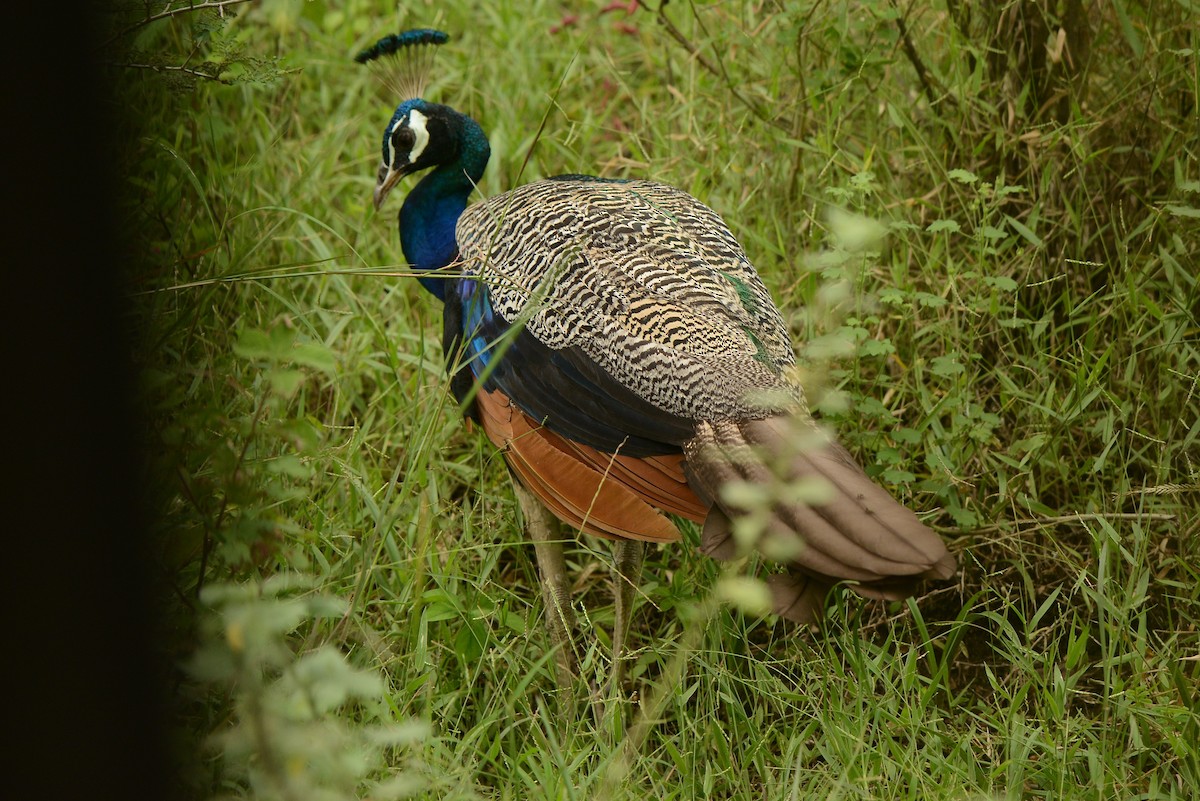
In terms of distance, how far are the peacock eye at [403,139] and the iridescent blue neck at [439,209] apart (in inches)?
4.5

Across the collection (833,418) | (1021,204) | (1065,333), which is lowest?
(833,418)

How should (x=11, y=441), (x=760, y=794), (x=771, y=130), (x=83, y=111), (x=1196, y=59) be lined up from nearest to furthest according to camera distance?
(x=11, y=441), (x=83, y=111), (x=760, y=794), (x=1196, y=59), (x=771, y=130)

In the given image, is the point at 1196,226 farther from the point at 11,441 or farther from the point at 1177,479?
the point at 11,441

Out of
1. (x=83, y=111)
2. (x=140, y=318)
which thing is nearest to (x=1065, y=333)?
(x=140, y=318)

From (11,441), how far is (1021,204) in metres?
3.13

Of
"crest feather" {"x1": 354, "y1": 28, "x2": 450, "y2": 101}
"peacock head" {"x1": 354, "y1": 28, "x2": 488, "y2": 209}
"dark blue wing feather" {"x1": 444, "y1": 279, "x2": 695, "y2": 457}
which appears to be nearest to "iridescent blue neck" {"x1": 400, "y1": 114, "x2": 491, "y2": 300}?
"peacock head" {"x1": 354, "y1": 28, "x2": 488, "y2": 209}

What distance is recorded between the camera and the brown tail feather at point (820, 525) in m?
2.03

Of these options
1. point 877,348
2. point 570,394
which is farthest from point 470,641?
point 877,348

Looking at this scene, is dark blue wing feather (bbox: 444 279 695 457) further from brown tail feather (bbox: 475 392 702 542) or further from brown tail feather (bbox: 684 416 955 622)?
brown tail feather (bbox: 684 416 955 622)

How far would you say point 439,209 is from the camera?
345 cm

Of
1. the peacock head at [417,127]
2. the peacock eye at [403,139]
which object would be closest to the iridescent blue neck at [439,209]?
the peacock head at [417,127]

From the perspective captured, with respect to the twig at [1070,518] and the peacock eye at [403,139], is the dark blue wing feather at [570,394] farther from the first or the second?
the twig at [1070,518]

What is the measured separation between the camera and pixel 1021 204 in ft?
11.7

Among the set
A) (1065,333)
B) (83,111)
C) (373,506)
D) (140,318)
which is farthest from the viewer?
(1065,333)
